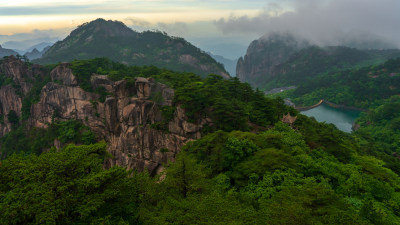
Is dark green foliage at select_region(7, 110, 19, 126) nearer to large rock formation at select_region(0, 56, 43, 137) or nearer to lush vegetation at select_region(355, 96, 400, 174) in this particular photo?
large rock formation at select_region(0, 56, 43, 137)

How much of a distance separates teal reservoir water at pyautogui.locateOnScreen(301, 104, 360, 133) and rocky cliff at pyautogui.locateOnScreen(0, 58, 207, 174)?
7208 cm

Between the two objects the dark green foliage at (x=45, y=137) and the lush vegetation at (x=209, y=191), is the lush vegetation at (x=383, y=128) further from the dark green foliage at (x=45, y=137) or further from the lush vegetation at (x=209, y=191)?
the dark green foliage at (x=45, y=137)

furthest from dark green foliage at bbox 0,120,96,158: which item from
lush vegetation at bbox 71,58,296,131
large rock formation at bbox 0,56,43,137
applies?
lush vegetation at bbox 71,58,296,131

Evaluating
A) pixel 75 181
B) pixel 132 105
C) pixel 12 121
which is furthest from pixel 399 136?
pixel 12 121

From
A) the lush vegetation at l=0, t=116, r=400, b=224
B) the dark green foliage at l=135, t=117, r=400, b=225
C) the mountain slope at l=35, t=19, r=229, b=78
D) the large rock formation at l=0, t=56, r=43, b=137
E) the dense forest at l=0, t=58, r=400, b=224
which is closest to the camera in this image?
the lush vegetation at l=0, t=116, r=400, b=224

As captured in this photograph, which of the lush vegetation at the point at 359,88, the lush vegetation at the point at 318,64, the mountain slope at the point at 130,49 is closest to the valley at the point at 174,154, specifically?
the lush vegetation at the point at 359,88

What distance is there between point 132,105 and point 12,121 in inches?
1652

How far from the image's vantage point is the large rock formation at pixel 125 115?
3394 centimetres

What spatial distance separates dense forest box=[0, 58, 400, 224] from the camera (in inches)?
441

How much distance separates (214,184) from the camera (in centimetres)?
1803

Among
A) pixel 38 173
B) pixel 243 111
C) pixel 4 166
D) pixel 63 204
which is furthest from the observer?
pixel 243 111

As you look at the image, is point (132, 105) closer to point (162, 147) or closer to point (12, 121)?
point (162, 147)

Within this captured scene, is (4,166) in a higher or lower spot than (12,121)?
higher

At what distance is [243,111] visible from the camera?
98.5ft
